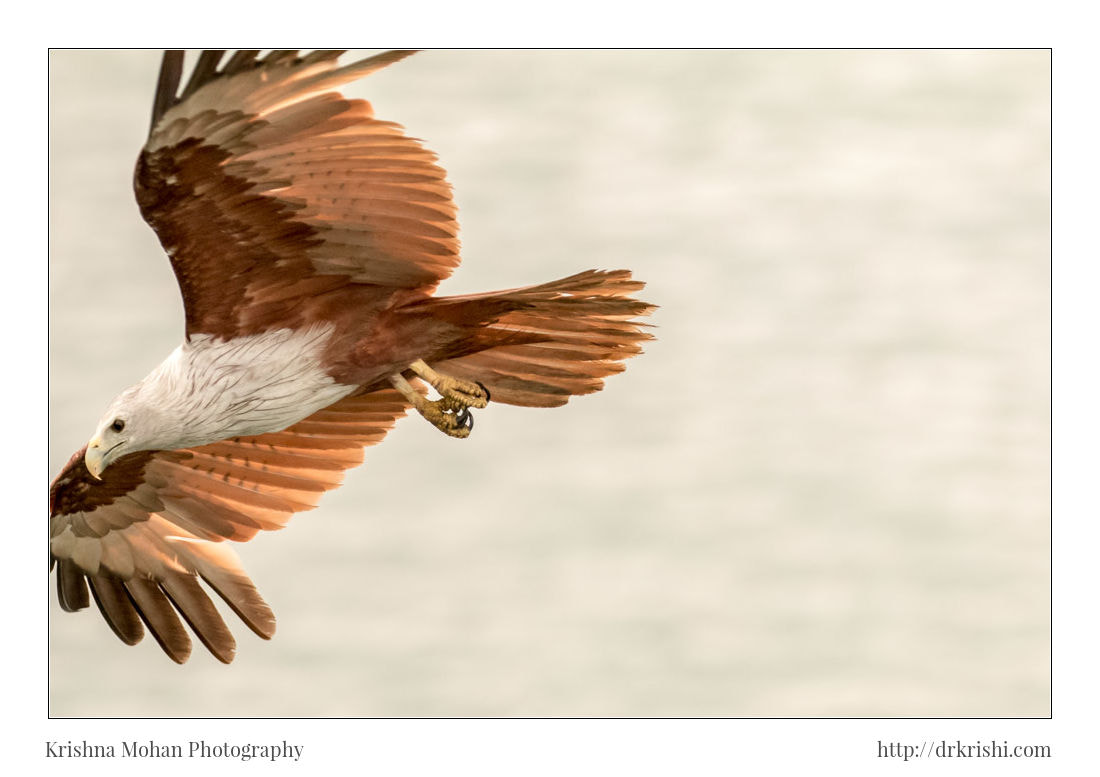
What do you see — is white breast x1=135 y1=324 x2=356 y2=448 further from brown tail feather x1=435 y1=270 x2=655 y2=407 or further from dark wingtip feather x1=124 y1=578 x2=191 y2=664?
dark wingtip feather x1=124 y1=578 x2=191 y2=664

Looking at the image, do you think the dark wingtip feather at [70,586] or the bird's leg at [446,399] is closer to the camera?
the bird's leg at [446,399]

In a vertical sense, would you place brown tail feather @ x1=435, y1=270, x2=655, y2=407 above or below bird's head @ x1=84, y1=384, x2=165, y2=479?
above

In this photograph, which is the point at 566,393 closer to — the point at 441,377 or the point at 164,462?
the point at 441,377

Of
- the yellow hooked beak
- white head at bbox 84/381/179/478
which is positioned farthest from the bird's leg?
the yellow hooked beak

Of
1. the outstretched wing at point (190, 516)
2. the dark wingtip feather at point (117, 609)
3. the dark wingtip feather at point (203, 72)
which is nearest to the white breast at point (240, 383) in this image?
the outstretched wing at point (190, 516)

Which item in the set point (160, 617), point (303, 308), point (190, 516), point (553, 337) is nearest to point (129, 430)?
point (303, 308)

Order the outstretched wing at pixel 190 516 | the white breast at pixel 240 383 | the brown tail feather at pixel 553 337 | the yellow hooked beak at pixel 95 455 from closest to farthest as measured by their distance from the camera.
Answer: the brown tail feather at pixel 553 337 → the white breast at pixel 240 383 → the yellow hooked beak at pixel 95 455 → the outstretched wing at pixel 190 516

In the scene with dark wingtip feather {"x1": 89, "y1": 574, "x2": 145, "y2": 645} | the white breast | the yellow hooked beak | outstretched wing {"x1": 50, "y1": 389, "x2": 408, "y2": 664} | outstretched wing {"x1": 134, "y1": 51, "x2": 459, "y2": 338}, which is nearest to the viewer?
outstretched wing {"x1": 134, "y1": 51, "x2": 459, "y2": 338}

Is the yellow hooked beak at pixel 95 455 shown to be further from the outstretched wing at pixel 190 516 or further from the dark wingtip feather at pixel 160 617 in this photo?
the dark wingtip feather at pixel 160 617
